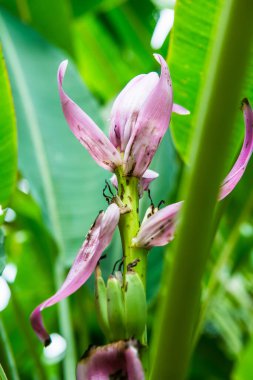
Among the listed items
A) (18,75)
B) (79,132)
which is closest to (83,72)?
(18,75)

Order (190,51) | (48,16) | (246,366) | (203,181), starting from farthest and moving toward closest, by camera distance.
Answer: (48,16) → (246,366) → (190,51) → (203,181)

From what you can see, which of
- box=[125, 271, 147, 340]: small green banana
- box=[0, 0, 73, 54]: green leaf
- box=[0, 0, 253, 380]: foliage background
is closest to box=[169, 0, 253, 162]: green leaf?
box=[0, 0, 253, 380]: foliage background

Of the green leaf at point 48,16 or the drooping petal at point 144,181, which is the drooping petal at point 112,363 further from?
the green leaf at point 48,16

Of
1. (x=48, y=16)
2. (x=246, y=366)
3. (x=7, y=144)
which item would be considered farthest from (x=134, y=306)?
(x=48, y=16)

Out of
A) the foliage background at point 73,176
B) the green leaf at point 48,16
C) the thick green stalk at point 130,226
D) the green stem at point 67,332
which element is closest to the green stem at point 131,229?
the thick green stalk at point 130,226

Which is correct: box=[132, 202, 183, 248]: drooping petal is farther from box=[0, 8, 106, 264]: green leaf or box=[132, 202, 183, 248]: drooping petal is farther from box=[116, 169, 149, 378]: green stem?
box=[0, 8, 106, 264]: green leaf

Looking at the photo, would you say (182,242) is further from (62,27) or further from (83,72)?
(83,72)

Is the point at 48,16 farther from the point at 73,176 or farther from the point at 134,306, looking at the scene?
the point at 134,306
